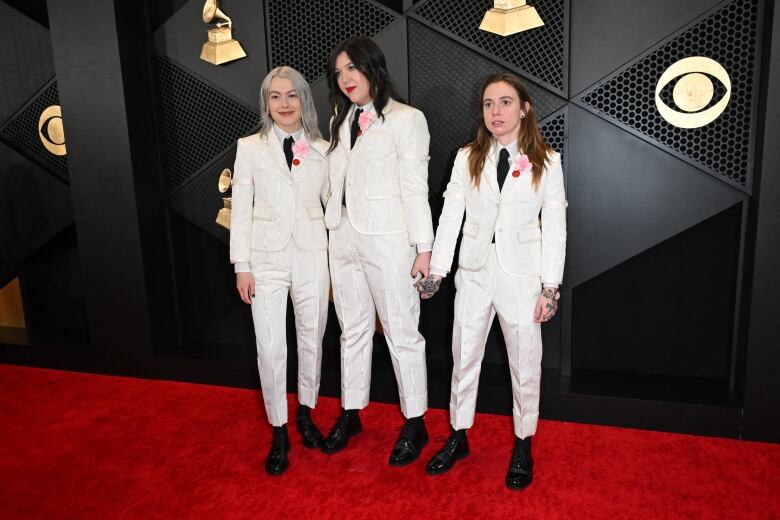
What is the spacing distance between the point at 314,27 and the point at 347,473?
85.8 inches

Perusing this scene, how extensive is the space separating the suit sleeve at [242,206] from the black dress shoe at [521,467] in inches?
52.4

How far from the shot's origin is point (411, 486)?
2.33 meters

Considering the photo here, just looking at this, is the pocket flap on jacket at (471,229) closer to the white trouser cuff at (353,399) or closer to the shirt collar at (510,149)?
the shirt collar at (510,149)

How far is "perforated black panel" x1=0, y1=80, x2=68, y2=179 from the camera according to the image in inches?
149

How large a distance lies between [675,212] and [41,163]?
12.0ft

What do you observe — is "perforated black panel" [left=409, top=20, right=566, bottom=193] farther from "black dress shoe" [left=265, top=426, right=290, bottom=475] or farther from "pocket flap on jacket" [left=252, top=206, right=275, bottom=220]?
"black dress shoe" [left=265, top=426, right=290, bottom=475]

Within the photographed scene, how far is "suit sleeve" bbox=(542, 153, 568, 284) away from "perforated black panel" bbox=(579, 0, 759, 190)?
0.70m

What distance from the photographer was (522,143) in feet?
7.48

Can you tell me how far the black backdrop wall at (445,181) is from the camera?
104 inches

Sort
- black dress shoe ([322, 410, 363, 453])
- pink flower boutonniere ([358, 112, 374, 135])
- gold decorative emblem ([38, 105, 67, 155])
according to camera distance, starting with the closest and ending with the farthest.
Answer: pink flower boutonniere ([358, 112, 374, 135]) → black dress shoe ([322, 410, 363, 453]) → gold decorative emblem ([38, 105, 67, 155])

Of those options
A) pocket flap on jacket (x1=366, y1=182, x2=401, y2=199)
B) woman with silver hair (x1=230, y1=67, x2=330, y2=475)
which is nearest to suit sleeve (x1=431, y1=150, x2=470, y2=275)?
pocket flap on jacket (x1=366, y1=182, x2=401, y2=199)

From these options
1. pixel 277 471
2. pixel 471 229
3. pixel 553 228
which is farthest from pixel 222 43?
pixel 277 471

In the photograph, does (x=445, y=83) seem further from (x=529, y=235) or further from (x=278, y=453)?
(x=278, y=453)

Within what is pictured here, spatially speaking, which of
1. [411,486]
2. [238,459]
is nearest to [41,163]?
[238,459]
